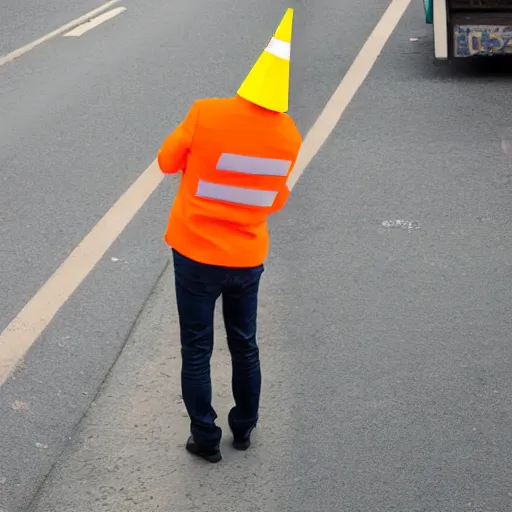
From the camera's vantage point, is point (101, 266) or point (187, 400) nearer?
point (187, 400)

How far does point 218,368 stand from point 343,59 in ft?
26.1

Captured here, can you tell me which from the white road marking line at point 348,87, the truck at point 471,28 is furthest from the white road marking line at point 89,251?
the truck at point 471,28

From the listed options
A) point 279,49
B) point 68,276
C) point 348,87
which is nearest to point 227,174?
point 279,49

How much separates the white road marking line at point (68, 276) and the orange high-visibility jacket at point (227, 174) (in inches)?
68.4

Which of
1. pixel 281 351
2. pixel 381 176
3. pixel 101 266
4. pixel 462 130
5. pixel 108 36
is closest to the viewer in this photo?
pixel 281 351

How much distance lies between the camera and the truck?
11938mm

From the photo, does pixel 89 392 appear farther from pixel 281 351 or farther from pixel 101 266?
pixel 101 266

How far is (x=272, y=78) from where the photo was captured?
14.9 feet

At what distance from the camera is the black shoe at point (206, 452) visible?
512 cm

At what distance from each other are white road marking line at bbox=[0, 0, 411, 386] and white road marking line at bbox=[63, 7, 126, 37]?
15.0 ft

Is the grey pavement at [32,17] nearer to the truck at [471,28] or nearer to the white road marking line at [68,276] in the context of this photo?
the truck at [471,28]

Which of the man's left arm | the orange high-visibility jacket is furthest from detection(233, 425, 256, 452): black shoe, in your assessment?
the man's left arm

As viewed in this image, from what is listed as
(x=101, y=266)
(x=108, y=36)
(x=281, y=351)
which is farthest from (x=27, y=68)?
(x=281, y=351)

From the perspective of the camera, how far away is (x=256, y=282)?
4.93 meters
